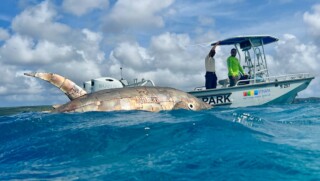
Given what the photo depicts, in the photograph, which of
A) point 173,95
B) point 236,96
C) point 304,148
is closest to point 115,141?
point 304,148

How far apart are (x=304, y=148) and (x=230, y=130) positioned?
151cm

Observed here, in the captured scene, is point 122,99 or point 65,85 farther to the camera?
point 65,85

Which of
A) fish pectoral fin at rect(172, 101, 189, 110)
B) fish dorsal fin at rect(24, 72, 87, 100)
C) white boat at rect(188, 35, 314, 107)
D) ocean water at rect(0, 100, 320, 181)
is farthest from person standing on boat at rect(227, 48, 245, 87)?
ocean water at rect(0, 100, 320, 181)

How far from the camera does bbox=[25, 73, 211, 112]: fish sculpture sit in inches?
429

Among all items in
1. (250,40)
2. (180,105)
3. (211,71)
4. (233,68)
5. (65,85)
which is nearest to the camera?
(180,105)

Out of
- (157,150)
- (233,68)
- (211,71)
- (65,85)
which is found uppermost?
(233,68)

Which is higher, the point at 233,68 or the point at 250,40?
the point at 250,40

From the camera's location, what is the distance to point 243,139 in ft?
22.5

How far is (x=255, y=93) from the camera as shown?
63.1ft

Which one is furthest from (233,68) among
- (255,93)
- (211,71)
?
(255,93)

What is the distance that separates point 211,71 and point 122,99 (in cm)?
796

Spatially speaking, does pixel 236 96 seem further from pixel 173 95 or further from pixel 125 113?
pixel 125 113

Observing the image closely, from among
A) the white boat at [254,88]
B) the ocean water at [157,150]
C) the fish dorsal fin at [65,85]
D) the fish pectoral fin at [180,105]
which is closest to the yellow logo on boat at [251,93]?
the white boat at [254,88]

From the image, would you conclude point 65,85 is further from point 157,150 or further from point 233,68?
point 233,68
